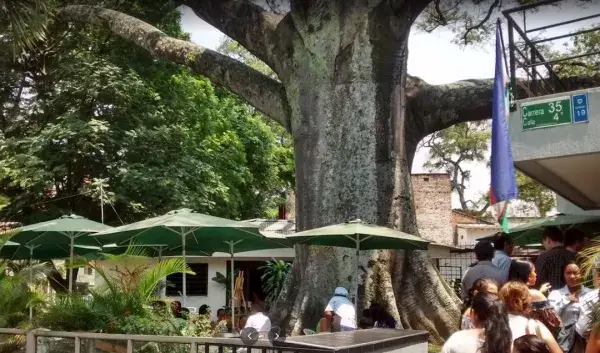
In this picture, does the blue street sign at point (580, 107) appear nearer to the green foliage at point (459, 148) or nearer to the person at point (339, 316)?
the person at point (339, 316)

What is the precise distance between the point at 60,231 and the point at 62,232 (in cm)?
65

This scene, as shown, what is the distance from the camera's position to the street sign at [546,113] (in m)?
9.15

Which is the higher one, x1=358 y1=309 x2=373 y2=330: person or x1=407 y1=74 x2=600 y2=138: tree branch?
x1=407 y1=74 x2=600 y2=138: tree branch

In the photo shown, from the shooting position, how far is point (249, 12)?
14.8 meters

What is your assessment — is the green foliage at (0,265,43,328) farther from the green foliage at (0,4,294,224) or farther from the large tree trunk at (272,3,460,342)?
Answer: the green foliage at (0,4,294,224)

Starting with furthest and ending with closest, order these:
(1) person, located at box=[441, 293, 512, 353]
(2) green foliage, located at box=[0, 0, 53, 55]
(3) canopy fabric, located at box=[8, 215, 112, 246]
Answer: (3) canopy fabric, located at box=[8, 215, 112, 246]
(2) green foliage, located at box=[0, 0, 53, 55]
(1) person, located at box=[441, 293, 512, 353]

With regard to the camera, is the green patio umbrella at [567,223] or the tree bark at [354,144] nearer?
the tree bark at [354,144]

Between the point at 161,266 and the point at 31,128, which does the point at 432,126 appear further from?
the point at 31,128

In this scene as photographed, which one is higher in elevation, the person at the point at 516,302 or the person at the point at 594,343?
the person at the point at 516,302

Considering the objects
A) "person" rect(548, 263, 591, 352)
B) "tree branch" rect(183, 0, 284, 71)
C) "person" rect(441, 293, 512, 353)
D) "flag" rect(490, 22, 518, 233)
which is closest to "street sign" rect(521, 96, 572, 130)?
"flag" rect(490, 22, 518, 233)

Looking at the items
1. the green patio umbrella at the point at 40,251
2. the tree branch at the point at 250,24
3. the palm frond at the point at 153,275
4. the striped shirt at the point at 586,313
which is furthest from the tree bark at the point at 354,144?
the striped shirt at the point at 586,313

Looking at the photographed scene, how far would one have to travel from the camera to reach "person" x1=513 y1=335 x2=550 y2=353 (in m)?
4.15

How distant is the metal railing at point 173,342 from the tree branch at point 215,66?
7.46 meters

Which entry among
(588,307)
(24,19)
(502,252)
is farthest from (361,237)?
(24,19)
